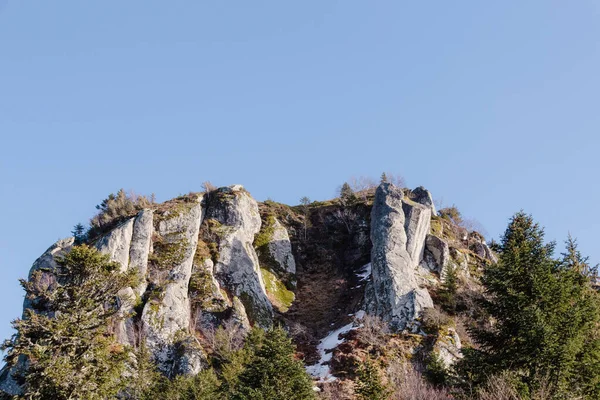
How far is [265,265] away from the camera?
5859cm

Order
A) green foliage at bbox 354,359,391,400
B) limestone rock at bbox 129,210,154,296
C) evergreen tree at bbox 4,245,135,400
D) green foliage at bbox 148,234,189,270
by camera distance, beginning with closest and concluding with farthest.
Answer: evergreen tree at bbox 4,245,135,400 < green foliage at bbox 354,359,391,400 < limestone rock at bbox 129,210,154,296 < green foliage at bbox 148,234,189,270

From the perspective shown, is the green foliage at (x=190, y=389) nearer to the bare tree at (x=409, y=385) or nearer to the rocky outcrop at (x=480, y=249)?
the bare tree at (x=409, y=385)

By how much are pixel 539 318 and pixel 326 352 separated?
26655 millimetres

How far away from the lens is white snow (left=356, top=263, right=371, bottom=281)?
5690 cm

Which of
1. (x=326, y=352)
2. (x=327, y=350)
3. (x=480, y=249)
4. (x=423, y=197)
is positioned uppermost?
(x=423, y=197)

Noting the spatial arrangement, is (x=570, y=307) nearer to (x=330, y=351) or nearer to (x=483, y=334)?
(x=483, y=334)

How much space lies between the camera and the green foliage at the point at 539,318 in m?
19.9

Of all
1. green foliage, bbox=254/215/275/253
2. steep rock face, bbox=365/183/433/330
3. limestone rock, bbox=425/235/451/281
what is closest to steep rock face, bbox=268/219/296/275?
green foliage, bbox=254/215/275/253

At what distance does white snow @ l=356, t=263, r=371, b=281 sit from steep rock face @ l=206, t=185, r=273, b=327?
40.2ft

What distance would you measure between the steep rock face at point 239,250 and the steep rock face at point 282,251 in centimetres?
271

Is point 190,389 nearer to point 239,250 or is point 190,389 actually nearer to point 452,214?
point 239,250

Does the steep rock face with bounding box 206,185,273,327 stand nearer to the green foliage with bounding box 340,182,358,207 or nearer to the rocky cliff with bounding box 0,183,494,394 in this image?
the rocky cliff with bounding box 0,183,494,394

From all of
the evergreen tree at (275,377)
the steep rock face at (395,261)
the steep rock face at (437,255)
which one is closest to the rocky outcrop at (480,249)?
the steep rock face at (437,255)

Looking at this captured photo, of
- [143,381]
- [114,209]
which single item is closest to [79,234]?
[114,209]
